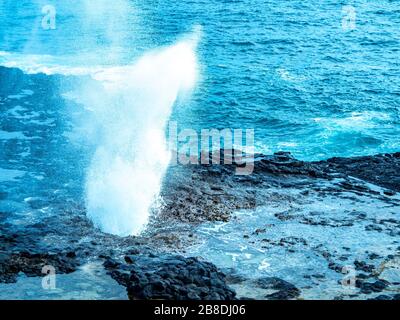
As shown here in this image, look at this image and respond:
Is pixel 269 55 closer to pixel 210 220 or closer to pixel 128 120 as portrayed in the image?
pixel 128 120

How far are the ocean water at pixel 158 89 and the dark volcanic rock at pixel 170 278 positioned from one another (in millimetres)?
1745

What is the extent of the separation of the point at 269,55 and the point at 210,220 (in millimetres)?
26175

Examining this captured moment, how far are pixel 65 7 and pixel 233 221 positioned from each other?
45.5m

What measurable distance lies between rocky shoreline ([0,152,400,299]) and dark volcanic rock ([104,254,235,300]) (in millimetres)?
26

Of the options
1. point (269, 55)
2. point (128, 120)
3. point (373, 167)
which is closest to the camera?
point (373, 167)

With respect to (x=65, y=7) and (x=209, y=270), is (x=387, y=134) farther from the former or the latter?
(x=65, y=7)

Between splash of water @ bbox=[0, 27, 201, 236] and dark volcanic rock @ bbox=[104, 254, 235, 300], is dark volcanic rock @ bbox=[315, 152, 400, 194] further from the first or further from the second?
dark volcanic rock @ bbox=[104, 254, 235, 300]

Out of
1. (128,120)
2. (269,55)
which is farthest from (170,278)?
(269,55)

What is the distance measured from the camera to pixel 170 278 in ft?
56.7

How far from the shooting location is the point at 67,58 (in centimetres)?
4516

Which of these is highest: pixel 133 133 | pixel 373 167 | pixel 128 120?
pixel 128 120

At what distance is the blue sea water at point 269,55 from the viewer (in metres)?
35.4

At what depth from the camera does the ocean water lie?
A: 24938mm
